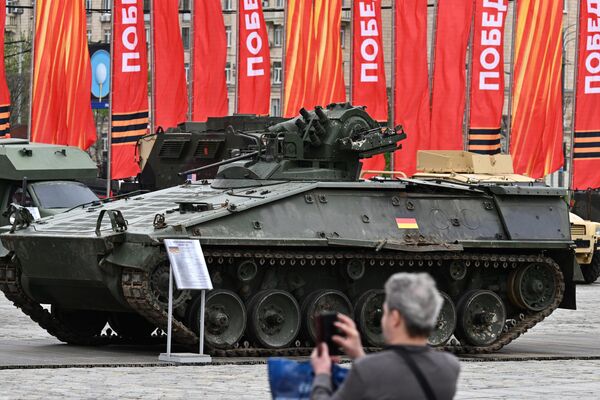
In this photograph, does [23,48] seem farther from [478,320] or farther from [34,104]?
[478,320]

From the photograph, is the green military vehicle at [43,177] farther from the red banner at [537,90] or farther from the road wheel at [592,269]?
the red banner at [537,90]

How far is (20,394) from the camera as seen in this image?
48.1ft

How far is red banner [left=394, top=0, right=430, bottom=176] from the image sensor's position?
4094 centimetres

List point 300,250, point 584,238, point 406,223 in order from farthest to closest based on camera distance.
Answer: point 584,238 < point 406,223 < point 300,250

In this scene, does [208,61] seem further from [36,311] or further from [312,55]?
[36,311]

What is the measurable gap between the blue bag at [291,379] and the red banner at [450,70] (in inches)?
1284

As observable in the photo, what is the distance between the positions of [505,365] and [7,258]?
6394 millimetres

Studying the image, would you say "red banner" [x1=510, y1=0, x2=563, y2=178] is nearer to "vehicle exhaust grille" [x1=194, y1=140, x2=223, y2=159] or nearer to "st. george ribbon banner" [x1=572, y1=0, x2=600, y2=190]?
"st. george ribbon banner" [x1=572, y1=0, x2=600, y2=190]

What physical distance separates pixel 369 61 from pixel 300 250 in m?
21.3

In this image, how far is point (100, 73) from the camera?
2319 inches

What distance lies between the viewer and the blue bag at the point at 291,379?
823cm

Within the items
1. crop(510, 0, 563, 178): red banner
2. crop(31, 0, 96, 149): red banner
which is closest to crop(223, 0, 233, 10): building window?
crop(31, 0, 96, 149): red banner

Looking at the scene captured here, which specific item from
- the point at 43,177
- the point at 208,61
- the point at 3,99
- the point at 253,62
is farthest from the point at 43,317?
the point at 253,62

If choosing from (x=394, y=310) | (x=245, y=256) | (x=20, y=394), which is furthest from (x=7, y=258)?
(x=394, y=310)
